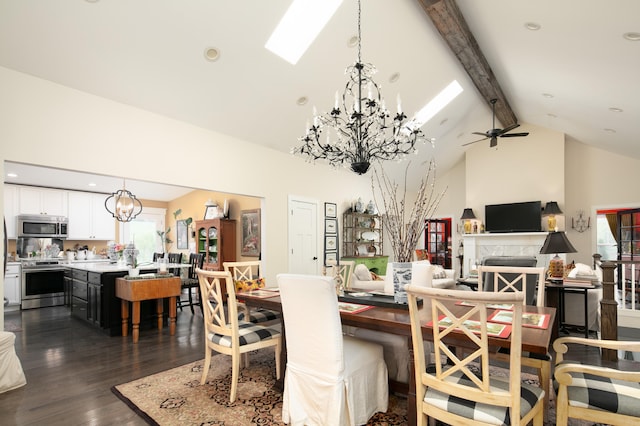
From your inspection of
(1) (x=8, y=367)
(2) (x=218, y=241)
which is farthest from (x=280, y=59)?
(2) (x=218, y=241)

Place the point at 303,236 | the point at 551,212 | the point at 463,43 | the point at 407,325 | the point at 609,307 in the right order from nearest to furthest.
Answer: the point at 407,325 < the point at 609,307 < the point at 463,43 < the point at 303,236 < the point at 551,212

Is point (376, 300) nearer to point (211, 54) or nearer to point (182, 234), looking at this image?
point (211, 54)

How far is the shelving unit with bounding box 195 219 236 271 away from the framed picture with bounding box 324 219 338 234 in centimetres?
197

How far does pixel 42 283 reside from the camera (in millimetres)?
6234

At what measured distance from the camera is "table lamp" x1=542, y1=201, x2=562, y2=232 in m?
7.60

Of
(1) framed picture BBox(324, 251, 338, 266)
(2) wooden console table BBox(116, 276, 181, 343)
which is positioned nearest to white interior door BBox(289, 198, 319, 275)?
(1) framed picture BBox(324, 251, 338, 266)

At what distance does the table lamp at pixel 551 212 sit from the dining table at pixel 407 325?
20.5ft

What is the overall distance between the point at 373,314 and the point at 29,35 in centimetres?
359

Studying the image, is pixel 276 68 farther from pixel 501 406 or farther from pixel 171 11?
pixel 501 406

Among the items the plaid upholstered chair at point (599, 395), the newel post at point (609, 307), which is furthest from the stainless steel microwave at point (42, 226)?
the newel post at point (609, 307)

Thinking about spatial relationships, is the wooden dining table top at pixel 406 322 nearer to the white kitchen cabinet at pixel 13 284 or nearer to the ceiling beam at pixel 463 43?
the ceiling beam at pixel 463 43

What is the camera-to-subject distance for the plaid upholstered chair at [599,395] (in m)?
1.54

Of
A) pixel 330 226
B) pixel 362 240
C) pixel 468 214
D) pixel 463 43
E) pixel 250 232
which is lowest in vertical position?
pixel 362 240

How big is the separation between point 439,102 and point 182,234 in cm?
682
